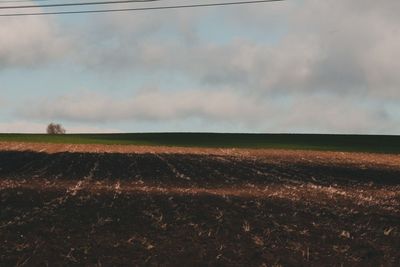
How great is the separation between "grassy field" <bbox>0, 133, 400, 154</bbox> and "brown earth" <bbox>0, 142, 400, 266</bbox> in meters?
39.5

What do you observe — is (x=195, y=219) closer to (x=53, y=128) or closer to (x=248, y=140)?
(x=248, y=140)

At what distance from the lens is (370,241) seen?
17531 millimetres

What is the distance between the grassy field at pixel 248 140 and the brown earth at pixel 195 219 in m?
39.5

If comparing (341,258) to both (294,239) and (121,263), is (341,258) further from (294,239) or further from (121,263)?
(121,263)

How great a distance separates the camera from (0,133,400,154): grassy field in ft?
250

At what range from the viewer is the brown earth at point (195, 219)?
15.3 meters

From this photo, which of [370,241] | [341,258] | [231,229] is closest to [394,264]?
[341,258]

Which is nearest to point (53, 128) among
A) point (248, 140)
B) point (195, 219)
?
point (248, 140)

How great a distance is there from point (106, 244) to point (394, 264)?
22.6ft

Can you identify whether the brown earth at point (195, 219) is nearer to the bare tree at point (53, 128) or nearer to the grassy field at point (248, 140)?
the grassy field at point (248, 140)

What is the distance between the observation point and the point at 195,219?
19.8m

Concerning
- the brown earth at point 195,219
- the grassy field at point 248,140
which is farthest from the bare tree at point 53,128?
the brown earth at point 195,219

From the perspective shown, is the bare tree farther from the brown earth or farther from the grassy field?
the brown earth

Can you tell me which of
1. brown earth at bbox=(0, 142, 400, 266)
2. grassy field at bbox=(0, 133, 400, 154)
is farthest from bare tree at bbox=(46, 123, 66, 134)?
brown earth at bbox=(0, 142, 400, 266)
